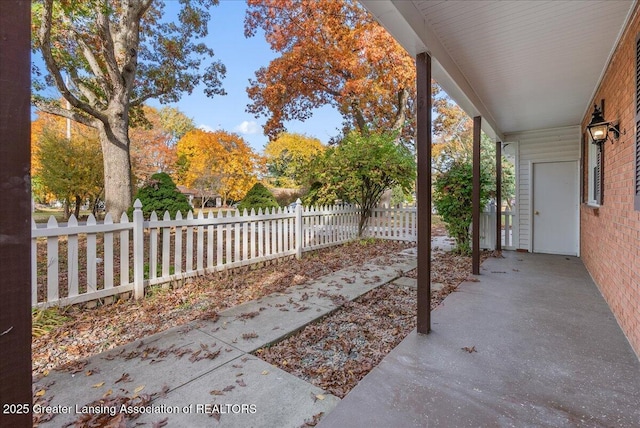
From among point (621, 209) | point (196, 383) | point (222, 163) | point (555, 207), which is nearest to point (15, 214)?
point (196, 383)

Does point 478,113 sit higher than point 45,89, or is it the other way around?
point 45,89

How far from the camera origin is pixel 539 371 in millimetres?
2295

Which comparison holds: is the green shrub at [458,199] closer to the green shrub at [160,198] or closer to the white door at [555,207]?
the white door at [555,207]

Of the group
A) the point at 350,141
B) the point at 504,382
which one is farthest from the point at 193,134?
the point at 504,382

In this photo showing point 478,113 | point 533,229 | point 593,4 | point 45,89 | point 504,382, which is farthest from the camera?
point 45,89

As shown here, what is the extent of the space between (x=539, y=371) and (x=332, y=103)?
11.8m

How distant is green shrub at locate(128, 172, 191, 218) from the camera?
499 cm

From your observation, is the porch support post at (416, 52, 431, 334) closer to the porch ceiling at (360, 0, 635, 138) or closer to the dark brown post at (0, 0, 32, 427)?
the porch ceiling at (360, 0, 635, 138)

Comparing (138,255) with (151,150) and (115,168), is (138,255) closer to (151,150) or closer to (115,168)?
(115,168)

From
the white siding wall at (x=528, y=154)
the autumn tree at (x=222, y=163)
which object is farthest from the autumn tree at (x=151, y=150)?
the white siding wall at (x=528, y=154)

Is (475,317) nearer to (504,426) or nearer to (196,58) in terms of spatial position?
(504,426)

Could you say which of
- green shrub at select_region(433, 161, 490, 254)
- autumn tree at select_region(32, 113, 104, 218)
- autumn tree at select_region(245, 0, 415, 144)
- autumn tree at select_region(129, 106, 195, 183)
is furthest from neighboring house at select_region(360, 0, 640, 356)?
autumn tree at select_region(129, 106, 195, 183)

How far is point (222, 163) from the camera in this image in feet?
55.9

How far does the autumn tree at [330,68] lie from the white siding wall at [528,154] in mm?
4127
